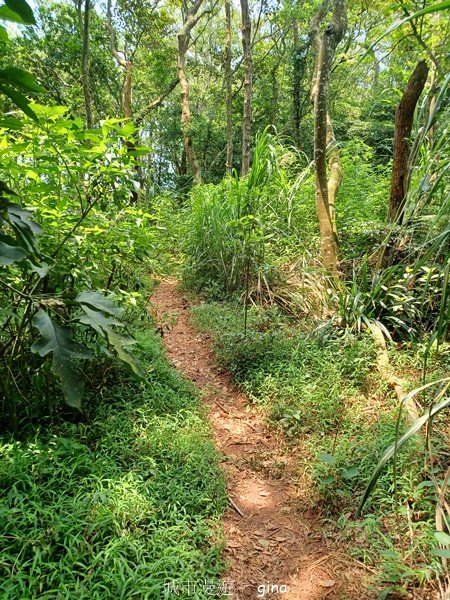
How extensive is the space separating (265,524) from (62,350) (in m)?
1.46

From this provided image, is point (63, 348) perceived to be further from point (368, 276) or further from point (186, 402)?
point (368, 276)

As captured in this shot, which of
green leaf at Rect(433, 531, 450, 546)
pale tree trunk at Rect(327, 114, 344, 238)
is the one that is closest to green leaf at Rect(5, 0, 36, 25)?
green leaf at Rect(433, 531, 450, 546)

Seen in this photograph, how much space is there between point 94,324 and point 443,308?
1121 mm

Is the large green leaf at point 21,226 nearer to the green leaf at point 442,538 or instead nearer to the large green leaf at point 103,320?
the large green leaf at point 103,320

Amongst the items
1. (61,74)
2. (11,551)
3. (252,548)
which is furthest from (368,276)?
(61,74)

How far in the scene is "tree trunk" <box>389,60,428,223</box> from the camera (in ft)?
10.3

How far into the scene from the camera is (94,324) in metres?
1.36

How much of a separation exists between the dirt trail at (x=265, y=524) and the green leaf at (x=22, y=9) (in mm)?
2073

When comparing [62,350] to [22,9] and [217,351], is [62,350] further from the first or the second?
[217,351]

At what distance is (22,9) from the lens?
31.3 inches

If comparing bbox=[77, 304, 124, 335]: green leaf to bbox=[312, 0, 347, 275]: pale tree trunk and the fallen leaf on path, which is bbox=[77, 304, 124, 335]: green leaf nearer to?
the fallen leaf on path

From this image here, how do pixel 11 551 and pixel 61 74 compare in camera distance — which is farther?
pixel 61 74

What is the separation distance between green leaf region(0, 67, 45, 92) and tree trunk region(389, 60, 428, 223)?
2.89m

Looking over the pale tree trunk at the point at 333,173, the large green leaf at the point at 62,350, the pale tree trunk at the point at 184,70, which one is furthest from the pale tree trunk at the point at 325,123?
the pale tree trunk at the point at 184,70
